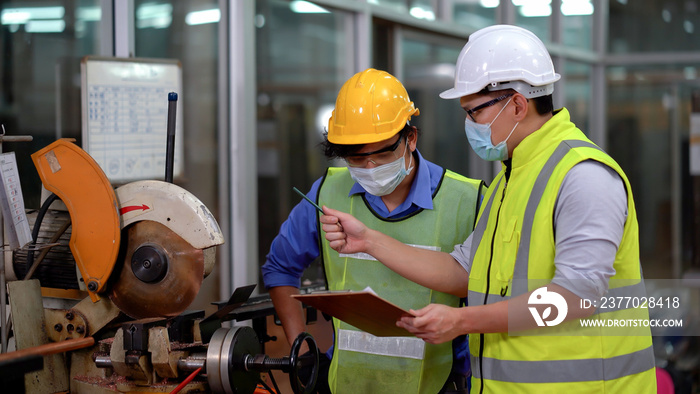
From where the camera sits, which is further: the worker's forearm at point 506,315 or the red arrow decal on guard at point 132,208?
the red arrow decal on guard at point 132,208

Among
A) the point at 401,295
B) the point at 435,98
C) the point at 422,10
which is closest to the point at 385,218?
the point at 401,295

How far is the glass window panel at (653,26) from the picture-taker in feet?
21.1

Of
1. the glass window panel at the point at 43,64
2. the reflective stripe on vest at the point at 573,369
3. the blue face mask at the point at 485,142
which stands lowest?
the reflective stripe on vest at the point at 573,369

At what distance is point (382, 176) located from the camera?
1.97m

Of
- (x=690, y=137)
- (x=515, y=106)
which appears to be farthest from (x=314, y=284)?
(x=690, y=137)

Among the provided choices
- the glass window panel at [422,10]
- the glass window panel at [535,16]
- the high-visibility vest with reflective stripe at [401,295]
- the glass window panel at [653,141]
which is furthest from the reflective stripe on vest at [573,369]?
the glass window panel at [653,141]

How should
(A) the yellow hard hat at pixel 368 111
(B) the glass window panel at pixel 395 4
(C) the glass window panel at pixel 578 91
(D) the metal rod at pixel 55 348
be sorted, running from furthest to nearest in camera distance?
1. (C) the glass window panel at pixel 578 91
2. (B) the glass window panel at pixel 395 4
3. (A) the yellow hard hat at pixel 368 111
4. (D) the metal rod at pixel 55 348

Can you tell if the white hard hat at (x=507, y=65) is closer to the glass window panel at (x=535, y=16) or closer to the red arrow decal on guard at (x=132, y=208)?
the red arrow decal on guard at (x=132, y=208)

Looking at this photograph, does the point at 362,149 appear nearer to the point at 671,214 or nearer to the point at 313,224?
the point at 313,224

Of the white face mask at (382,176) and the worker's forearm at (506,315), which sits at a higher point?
the white face mask at (382,176)

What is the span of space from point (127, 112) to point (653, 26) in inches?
214

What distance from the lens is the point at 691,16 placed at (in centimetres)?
644

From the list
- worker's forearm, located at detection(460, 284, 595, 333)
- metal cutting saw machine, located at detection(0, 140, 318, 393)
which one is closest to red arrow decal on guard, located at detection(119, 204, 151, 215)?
metal cutting saw machine, located at detection(0, 140, 318, 393)

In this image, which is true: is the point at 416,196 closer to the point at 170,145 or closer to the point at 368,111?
the point at 368,111
